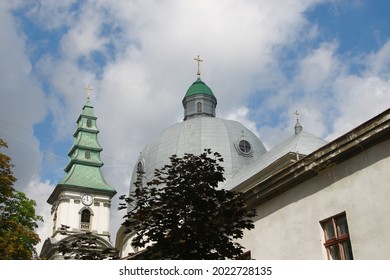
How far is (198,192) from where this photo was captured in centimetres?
1190

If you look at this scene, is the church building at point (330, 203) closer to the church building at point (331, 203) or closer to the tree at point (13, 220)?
the church building at point (331, 203)

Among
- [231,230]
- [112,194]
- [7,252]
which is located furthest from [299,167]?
[112,194]

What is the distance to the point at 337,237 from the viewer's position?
555 inches

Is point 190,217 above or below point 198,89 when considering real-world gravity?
below

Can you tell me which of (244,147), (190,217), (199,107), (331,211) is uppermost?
(199,107)

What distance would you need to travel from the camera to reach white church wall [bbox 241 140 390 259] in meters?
13.1

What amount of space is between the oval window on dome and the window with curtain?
3313 centimetres

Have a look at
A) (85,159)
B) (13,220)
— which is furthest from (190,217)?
(85,159)

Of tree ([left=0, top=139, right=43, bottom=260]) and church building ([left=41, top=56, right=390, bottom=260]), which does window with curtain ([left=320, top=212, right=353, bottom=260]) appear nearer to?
church building ([left=41, top=56, right=390, bottom=260])

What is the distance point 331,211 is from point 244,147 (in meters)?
34.0

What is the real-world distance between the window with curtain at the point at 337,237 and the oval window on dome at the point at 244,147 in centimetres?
3313

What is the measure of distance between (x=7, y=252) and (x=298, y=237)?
13.7m

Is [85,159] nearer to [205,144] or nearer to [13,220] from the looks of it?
[205,144]
